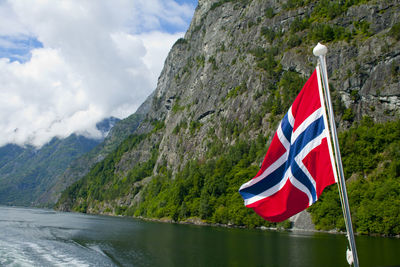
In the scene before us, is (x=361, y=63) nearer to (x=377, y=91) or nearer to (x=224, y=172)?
(x=377, y=91)

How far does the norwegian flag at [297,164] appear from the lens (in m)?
8.36

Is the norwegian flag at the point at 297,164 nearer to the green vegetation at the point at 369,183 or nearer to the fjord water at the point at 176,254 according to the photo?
the fjord water at the point at 176,254

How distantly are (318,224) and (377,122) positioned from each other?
3274cm

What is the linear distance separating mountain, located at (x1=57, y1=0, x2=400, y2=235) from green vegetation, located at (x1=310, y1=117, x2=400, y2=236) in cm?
25

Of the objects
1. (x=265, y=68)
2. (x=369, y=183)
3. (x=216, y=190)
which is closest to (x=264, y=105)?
(x=265, y=68)

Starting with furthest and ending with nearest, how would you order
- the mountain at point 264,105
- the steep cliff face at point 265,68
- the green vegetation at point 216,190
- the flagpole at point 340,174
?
→ 1. the green vegetation at point 216,190
2. the steep cliff face at point 265,68
3. the mountain at point 264,105
4. the flagpole at point 340,174

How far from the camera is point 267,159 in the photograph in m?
9.40

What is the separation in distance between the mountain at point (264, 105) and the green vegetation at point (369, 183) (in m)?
0.25

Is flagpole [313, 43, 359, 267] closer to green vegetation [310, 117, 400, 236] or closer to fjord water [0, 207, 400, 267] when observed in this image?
fjord water [0, 207, 400, 267]

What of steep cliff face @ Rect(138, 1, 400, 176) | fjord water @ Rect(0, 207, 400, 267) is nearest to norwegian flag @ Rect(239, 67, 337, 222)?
fjord water @ Rect(0, 207, 400, 267)

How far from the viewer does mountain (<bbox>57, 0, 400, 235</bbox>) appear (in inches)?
3236

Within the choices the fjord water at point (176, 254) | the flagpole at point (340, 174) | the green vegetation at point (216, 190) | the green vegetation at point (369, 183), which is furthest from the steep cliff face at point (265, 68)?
the flagpole at point (340, 174)

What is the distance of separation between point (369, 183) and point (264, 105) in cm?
5069

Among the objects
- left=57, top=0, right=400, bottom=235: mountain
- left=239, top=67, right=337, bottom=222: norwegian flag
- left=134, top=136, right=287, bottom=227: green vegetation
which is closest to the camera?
left=239, top=67, right=337, bottom=222: norwegian flag
